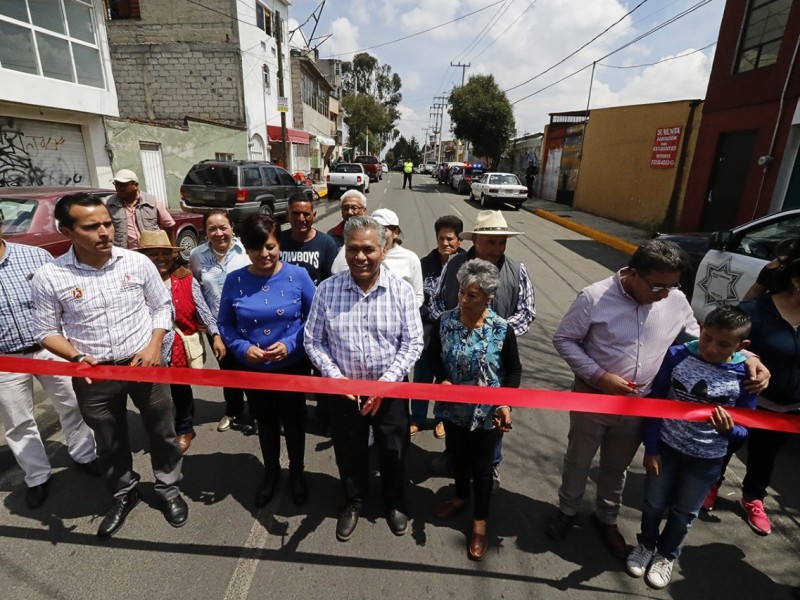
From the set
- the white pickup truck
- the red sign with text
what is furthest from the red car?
the white pickup truck

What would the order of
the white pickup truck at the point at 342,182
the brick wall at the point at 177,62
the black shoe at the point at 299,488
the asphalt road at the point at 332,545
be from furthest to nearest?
1. the white pickup truck at the point at 342,182
2. the brick wall at the point at 177,62
3. the black shoe at the point at 299,488
4. the asphalt road at the point at 332,545

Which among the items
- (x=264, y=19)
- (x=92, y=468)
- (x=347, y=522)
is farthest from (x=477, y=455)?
(x=264, y=19)

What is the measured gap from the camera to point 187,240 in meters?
8.32

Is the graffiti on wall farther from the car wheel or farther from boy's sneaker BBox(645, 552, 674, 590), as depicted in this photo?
boy's sneaker BBox(645, 552, 674, 590)

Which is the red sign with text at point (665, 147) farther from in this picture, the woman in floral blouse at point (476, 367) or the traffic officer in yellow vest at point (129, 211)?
the traffic officer in yellow vest at point (129, 211)

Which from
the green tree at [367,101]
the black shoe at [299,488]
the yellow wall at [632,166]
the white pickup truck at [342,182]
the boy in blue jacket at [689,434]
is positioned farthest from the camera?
the green tree at [367,101]

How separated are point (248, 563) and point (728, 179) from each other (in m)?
13.2

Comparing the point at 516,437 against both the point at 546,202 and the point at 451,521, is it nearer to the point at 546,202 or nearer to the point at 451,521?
the point at 451,521

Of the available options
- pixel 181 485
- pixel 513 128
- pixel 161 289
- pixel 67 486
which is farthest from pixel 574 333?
pixel 513 128

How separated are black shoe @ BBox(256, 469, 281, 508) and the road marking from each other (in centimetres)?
9

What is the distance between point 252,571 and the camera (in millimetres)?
2336

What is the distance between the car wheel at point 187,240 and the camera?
8.05 m

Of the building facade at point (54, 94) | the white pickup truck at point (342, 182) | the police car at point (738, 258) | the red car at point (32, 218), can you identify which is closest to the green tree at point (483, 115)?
the white pickup truck at point (342, 182)

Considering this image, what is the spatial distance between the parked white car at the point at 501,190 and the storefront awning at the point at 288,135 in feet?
32.6
